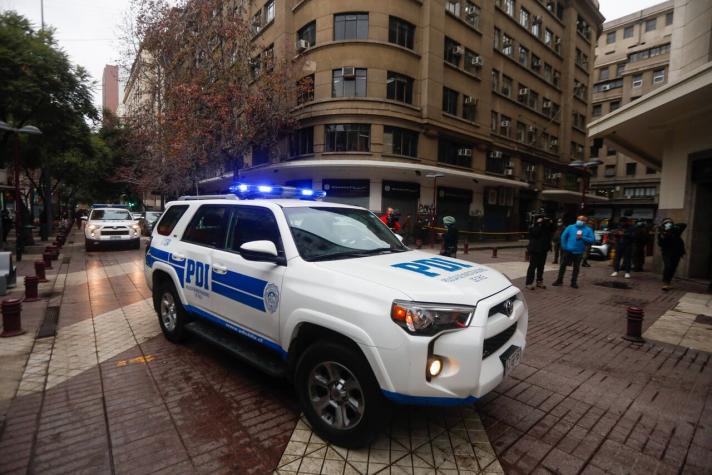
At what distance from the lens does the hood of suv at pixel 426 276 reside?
258 cm

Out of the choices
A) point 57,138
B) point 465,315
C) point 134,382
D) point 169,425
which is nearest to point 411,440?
point 465,315

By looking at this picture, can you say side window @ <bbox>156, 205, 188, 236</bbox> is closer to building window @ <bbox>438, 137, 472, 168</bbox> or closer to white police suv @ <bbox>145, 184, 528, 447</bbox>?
white police suv @ <bbox>145, 184, 528, 447</bbox>

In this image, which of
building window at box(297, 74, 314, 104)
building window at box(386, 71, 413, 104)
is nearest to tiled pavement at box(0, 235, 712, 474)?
building window at box(297, 74, 314, 104)

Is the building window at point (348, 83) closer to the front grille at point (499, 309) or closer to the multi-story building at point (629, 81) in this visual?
the front grille at point (499, 309)

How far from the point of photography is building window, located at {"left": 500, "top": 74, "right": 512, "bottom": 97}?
27562 mm

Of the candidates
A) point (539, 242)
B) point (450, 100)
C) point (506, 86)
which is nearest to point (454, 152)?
point (450, 100)

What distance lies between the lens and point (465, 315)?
257 centimetres

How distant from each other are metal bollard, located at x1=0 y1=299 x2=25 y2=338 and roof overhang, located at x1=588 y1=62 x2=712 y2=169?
12.9 meters

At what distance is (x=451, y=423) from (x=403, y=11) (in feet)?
73.6

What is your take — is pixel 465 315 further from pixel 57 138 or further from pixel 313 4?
pixel 313 4

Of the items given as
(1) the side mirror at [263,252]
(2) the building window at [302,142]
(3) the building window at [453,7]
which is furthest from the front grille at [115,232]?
(3) the building window at [453,7]

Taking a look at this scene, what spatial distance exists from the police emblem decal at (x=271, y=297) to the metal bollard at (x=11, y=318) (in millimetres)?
4485

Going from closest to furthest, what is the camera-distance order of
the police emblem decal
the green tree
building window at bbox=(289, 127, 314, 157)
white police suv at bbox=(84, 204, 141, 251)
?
the police emblem decal < the green tree < white police suv at bbox=(84, 204, 141, 251) < building window at bbox=(289, 127, 314, 157)

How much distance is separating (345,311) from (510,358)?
1416 millimetres
